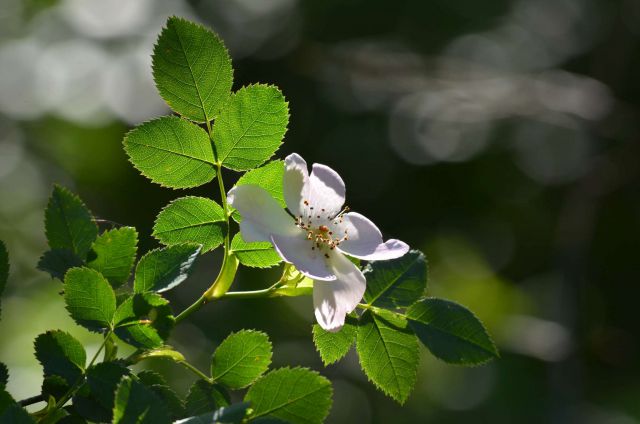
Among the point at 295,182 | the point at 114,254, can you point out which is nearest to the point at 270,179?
the point at 295,182

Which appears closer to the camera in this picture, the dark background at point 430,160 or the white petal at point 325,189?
the white petal at point 325,189

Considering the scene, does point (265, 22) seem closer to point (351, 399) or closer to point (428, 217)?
point (428, 217)

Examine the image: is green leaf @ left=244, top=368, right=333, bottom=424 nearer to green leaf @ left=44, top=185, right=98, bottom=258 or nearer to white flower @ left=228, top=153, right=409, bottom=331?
white flower @ left=228, top=153, right=409, bottom=331

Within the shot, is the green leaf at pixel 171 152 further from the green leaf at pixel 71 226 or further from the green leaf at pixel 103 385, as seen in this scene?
the green leaf at pixel 103 385

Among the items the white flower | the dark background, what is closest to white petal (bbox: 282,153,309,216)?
the white flower

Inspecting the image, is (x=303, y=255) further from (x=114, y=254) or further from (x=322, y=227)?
(x=114, y=254)

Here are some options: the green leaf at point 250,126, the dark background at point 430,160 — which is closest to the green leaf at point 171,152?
the green leaf at point 250,126

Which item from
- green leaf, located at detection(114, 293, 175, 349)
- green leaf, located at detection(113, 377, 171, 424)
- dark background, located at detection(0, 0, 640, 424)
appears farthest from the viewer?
dark background, located at detection(0, 0, 640, 424)
